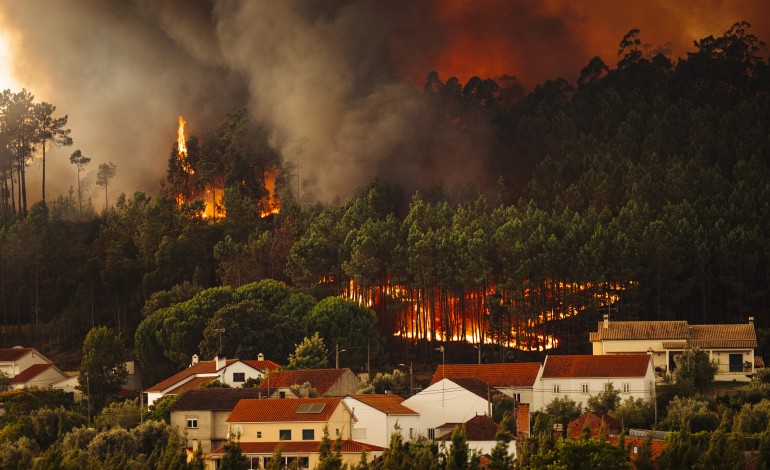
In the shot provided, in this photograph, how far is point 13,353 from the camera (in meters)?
108

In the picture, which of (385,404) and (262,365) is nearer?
(385,404)

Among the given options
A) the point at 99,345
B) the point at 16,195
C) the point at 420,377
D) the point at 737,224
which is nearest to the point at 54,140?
the point at 16,195

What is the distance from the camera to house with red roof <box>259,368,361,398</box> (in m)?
87.7

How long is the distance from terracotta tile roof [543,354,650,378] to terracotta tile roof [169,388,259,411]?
54.3 ft

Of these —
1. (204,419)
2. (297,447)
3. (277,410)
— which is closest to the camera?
(297,447)

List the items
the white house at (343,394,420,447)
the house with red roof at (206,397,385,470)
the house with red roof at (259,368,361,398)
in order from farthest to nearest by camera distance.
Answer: the house with red roof at (259,368,361,398), the white house at (343,394,420,447), the house with red roof at (206,397,385,470)

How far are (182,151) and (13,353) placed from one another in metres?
38.0

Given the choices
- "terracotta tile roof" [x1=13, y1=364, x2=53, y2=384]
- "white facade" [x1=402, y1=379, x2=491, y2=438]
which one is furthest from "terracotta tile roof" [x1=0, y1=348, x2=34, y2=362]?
"white facade" [x1=402, y1=379, x2=491, y2=438]

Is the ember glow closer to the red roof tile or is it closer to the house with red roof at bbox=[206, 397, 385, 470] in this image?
the red roof tile

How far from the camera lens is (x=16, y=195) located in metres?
152

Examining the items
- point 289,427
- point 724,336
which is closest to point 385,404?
point 289,427

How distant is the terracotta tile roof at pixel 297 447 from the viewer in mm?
76581

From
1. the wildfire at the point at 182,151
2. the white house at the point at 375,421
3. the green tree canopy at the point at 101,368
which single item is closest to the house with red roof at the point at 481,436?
the white house at the point at 375,421

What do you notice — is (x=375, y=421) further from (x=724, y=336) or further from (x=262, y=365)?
(x=724, y=336)
